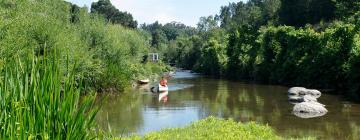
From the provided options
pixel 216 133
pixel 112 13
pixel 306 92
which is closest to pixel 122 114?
pixel 306 92

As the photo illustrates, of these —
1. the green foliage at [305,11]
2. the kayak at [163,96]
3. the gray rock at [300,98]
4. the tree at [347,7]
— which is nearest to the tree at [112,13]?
the green foliage at [305,11]

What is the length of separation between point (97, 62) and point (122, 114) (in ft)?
34.9

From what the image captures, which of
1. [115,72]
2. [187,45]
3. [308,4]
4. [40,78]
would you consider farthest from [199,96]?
[187,45]

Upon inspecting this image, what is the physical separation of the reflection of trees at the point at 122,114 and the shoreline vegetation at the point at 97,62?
6.37ft

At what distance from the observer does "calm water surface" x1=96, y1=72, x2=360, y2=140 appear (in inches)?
801

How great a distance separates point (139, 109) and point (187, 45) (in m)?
88.3

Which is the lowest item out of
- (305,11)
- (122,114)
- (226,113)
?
(122,114)

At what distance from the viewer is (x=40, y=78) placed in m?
4.40

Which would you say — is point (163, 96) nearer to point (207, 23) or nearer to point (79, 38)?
point (79, 38)

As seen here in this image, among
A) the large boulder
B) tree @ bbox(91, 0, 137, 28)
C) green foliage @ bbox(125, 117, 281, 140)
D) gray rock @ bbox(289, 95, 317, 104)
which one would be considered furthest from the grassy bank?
tree @ bbox(91, 0, 137, 28)

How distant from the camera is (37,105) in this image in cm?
424

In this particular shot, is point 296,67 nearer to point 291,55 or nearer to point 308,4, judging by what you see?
point 291,55

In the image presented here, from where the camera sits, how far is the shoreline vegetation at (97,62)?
4.33m

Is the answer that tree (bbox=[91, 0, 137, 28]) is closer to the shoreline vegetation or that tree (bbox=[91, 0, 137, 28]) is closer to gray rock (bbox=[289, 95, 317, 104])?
the shoreline vegetation
